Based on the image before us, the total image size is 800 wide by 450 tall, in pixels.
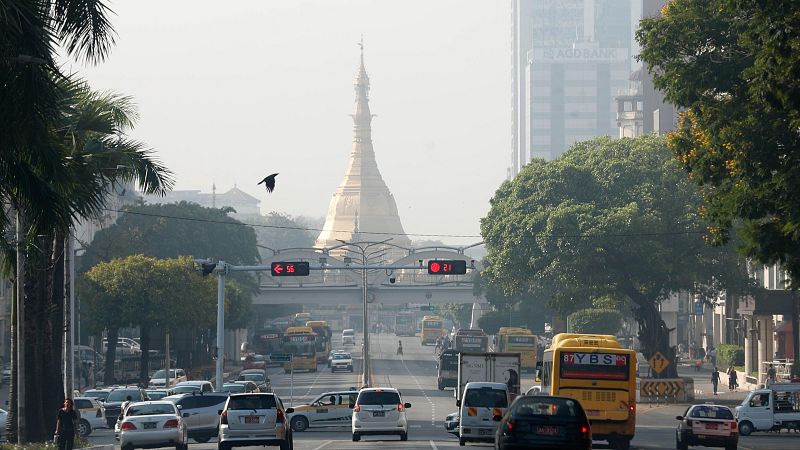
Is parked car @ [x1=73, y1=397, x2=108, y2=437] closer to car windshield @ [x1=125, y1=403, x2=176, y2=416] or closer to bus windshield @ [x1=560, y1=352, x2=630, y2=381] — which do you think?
car windshield @ [x1=125, y1=403, x2=176, y2=416]

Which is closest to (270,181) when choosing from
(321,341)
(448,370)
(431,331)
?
(448,370)

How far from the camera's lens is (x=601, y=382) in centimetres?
4019

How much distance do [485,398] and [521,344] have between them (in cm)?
5932

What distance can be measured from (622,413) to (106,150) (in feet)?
49.1

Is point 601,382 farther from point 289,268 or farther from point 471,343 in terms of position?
point 471,343

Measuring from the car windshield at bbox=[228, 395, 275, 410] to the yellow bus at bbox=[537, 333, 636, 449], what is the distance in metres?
8.40

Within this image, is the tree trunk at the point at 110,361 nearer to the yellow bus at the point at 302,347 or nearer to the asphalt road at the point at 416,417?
the asphalt road at the point at 416,417

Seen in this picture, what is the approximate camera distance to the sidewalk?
75125 millimetres

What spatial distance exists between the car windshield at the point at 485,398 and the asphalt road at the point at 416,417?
1.12 m

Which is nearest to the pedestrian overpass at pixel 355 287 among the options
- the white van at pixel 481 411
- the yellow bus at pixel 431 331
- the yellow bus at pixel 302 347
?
the yellow bus at pixel 302 347

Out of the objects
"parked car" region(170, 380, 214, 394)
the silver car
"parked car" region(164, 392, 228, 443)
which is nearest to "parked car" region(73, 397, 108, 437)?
"parked car" region(170, 380, 214, 394)

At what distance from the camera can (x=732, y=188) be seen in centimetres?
3869

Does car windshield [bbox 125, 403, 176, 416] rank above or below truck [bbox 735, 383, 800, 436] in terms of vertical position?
above

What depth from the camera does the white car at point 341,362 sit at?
11117 cm
